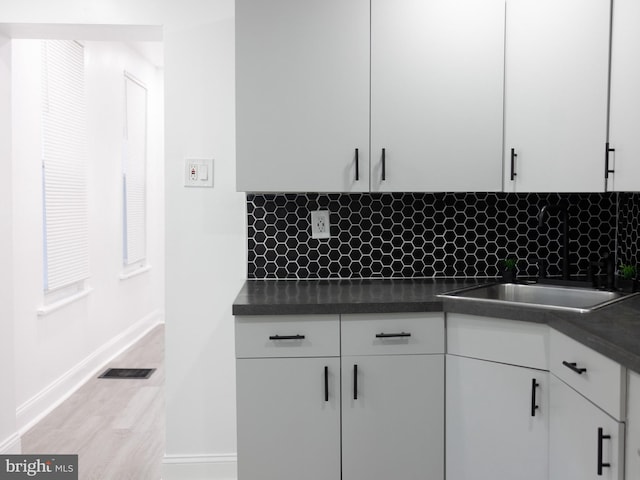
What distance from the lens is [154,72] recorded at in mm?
6121

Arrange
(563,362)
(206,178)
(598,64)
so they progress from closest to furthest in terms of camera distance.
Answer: (563,362) < (598,64) < (206,178)

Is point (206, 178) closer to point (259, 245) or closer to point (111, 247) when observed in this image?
point (259, 245)

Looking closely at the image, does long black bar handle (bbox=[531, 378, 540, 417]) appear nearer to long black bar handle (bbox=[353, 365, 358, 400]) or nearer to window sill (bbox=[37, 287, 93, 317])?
long black bar handle (bbox=[353, 365, 358, 400])

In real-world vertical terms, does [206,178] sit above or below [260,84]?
below

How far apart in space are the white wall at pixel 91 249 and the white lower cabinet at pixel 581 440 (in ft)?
8.93

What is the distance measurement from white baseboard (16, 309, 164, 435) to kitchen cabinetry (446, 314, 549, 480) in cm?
237

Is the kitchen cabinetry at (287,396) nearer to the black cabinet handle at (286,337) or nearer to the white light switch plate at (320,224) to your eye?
the black cabinet handle at (286,337)

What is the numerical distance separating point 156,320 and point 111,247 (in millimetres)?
1563

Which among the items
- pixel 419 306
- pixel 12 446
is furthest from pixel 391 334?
pixel 12 446

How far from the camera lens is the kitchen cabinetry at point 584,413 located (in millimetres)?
1524

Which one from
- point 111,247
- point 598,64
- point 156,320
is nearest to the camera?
Answer: point 598,64

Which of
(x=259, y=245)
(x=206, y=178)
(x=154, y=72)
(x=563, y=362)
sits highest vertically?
(x=154, y=72)

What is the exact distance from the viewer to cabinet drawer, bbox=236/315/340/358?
2105mm

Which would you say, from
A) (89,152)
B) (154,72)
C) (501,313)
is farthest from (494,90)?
(154,72)
